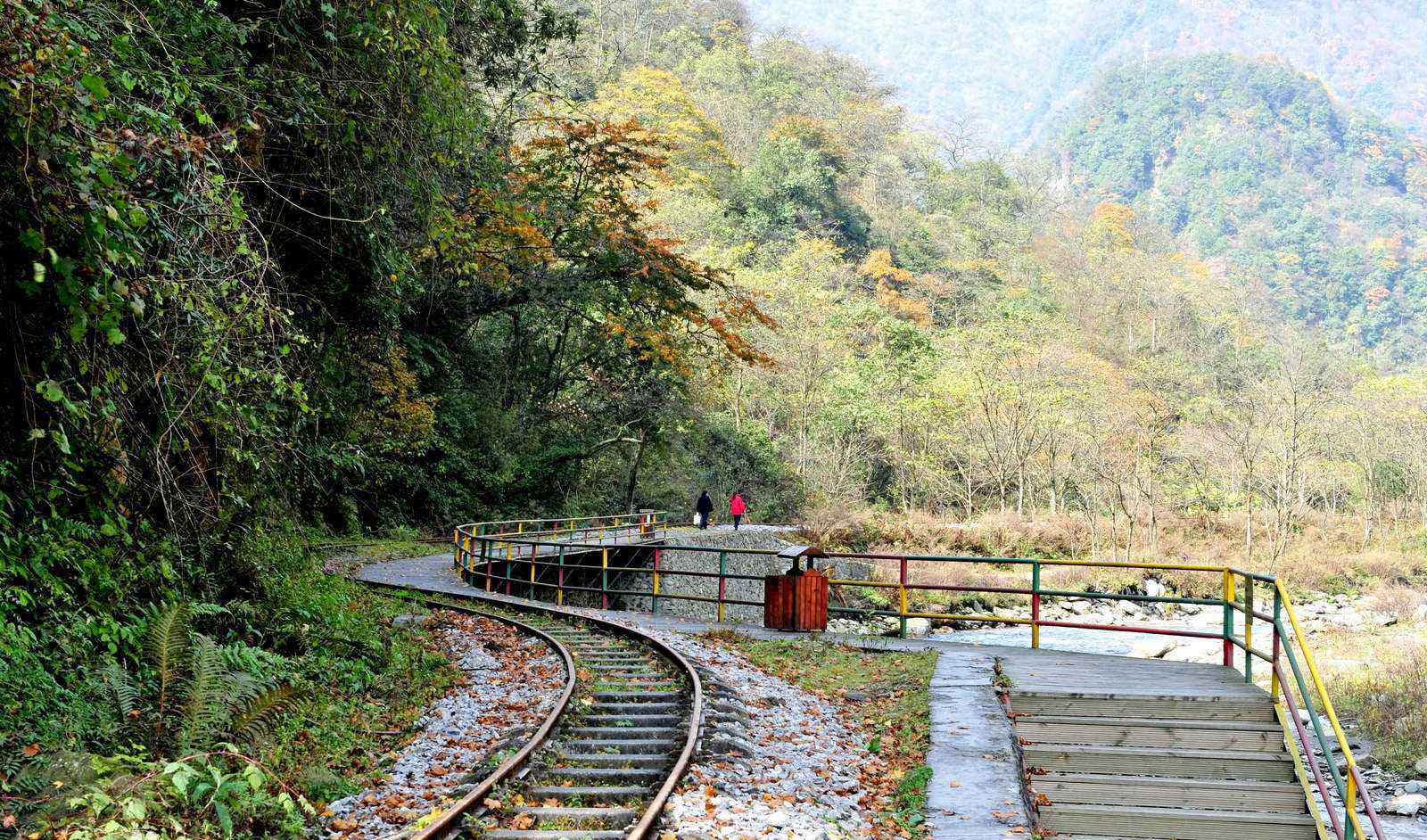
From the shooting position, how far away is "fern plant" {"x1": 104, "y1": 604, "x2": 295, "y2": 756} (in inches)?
278

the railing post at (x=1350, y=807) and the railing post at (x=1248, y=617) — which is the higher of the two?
the railing post at (x=1248, y=617)

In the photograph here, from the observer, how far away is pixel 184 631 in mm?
8414

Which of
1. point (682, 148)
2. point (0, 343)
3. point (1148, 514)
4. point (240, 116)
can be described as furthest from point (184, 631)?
point (682, 148)

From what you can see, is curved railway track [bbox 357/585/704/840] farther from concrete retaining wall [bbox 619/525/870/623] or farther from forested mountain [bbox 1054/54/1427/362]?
forested mountain [bbox 1054/54/1427/362]

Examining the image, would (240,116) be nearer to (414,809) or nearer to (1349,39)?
(414,809)

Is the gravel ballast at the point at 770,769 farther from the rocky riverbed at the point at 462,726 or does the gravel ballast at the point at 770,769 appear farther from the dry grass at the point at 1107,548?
the dry grass at the point at 1107,548

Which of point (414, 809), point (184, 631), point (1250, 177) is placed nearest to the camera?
point (414, 809)

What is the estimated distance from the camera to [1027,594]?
17156 mm

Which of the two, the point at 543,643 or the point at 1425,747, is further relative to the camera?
the point at 1425,747

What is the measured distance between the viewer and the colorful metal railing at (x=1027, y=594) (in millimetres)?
7859

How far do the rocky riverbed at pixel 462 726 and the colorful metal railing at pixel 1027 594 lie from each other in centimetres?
240

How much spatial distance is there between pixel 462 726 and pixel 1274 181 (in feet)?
450

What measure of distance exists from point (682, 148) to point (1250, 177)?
85043 millimetres

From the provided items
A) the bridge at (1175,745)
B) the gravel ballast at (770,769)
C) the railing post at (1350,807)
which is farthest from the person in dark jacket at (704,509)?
the railing post at (1350,807)
